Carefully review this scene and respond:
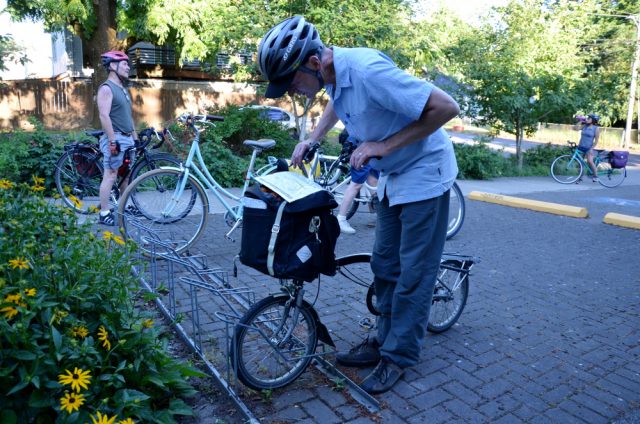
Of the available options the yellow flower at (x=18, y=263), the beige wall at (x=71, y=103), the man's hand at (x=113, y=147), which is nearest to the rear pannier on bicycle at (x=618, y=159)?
the beige wall at (x=71, y=103)

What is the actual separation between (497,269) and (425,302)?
3013 mm

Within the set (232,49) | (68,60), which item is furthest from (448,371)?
(68,60)

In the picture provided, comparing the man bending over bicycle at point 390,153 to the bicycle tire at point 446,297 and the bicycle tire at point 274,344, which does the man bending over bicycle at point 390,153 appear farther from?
the bicycle tire at point 446,297

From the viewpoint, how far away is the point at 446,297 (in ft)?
13.1

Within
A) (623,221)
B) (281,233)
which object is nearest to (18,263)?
(281,233)

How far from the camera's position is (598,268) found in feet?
20.1

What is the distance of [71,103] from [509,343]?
22752 mm

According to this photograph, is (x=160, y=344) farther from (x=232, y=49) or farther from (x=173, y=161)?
(x=232, y=49)

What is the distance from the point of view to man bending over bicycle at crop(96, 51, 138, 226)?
6.25m

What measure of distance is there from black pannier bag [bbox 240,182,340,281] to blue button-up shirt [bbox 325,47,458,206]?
1.38 feet

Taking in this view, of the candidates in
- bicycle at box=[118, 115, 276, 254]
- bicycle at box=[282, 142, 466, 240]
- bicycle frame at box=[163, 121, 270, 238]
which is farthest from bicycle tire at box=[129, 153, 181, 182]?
bicycle at box=[282, 142, 466, 240]

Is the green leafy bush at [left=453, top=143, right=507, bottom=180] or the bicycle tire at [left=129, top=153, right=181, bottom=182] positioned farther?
the green leafy bush at [left=453, top=143, right=507, bottom=180]

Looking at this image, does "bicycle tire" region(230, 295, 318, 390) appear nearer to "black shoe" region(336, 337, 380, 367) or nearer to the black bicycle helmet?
"black shoe" region(336, 337, 380, 367)

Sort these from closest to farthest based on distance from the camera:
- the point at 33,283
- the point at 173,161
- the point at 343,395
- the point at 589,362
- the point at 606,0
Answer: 1. the point at 33,283
2. the point at 343,395
3. the point at 589,362
4. the point at 173,161
5. the point at 606,0
